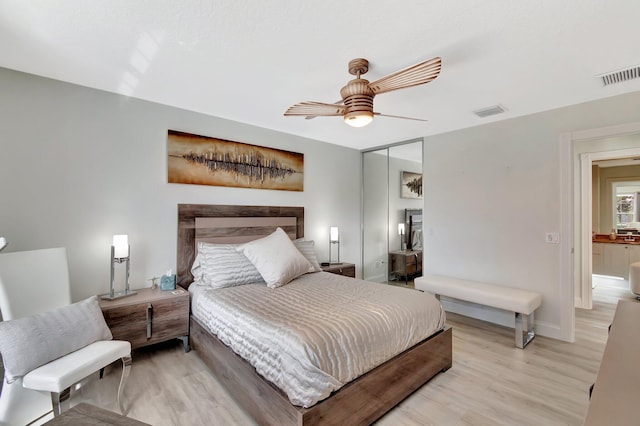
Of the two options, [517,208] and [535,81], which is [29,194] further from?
[517,208]

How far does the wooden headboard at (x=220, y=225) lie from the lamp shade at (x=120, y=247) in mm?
577

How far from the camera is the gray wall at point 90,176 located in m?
2.42

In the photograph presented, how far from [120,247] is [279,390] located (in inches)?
81.0

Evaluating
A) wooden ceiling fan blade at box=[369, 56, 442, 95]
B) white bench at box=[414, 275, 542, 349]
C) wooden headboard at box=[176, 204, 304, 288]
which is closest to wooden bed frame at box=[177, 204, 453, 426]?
wooden headboard at box=[176, 204, 304, 288]

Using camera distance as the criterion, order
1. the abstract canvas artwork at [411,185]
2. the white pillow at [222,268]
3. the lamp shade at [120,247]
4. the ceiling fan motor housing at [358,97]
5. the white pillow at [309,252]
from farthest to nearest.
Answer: the abstract canvas artwork at [411,185], the white pillow at [309,252], the white pillow at [222,268], the lamp shade at [120,247], the ceiling fan motor housing at [358,97]

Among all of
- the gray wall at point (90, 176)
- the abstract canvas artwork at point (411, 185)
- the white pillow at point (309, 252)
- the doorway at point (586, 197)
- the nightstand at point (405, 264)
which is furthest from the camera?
the nightstand at point (405, 264)

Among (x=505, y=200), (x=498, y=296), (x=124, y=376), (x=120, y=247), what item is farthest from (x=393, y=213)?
(x=124, y=376)

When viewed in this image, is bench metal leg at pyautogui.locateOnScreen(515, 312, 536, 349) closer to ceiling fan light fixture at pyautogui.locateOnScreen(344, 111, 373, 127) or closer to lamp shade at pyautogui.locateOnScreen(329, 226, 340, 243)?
lamp shade at pyautogui.locateOnScreen(329, 226, 340, 243)

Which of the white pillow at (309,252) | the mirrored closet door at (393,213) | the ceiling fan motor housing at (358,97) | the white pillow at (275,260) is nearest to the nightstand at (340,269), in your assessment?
the white pillow at (309,252)

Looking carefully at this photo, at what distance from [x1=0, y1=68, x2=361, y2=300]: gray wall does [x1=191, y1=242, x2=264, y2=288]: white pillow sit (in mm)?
438

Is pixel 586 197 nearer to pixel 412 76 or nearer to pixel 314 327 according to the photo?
pixel 412 76

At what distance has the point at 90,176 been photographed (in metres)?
2.73

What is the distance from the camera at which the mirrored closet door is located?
4.58 m

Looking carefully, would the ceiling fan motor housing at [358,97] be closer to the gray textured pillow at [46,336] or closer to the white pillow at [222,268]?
the white pillow at [222,268]
